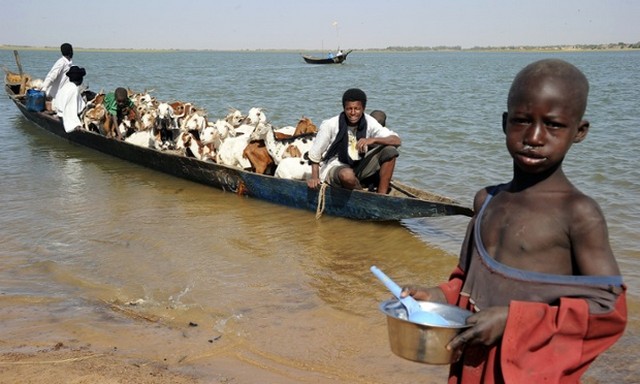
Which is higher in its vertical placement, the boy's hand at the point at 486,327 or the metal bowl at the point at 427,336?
the boy's hand at the point at 486,327

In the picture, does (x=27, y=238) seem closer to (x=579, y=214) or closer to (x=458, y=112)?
(x=579, y=214)

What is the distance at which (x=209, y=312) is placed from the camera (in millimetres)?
4473

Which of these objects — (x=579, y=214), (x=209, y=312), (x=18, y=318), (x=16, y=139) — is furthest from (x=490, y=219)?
(x=16, y=139)

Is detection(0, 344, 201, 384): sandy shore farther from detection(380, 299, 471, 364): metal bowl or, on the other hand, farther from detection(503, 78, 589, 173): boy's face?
detection(503, 78, 589, 173): boy's face

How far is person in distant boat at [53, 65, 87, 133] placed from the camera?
11.1 metres

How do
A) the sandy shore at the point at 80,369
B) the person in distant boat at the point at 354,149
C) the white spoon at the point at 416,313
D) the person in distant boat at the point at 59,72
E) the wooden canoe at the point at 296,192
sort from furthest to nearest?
1. the person in distant boat at the point at 59,72
2. the person in distant boat at the point at 354,149
3. the wooden canoe at the point at 296,192
4. the sandy shore at the point at 80,369
5. the white spoon at the point at 416,313

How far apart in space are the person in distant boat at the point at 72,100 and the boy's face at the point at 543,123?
10.6 m

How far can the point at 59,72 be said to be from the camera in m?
12.3

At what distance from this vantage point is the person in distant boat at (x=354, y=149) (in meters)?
6.34

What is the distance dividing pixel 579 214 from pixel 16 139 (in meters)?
14.0

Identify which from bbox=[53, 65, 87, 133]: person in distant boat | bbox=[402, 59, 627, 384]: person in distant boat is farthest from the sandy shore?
bbox=[53, 65, 87, 133]: person in distant boat

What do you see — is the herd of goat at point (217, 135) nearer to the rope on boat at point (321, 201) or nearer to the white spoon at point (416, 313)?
the rope on boat at point (321, 201)

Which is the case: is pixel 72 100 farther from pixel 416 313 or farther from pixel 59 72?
pixel 416 313

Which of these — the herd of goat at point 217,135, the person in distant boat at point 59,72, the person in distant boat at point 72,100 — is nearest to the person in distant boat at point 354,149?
the herd of goat at point 217,135
